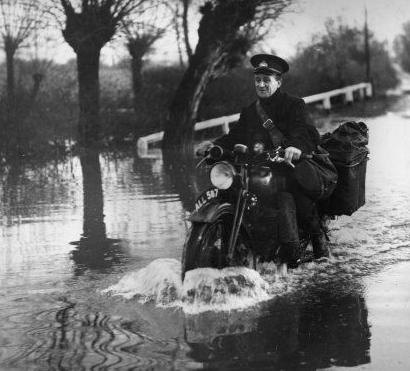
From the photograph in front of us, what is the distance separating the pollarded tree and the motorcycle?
49.4ft

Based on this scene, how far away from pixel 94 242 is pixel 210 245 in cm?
282

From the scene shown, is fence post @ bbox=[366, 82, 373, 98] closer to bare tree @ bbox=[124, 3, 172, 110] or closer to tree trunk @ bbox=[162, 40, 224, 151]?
bare tree @ bbox=[124, 3, 172, 110]

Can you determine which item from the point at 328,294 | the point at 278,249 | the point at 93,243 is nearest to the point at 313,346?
the point at 328,294

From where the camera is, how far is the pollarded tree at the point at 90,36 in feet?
68.8

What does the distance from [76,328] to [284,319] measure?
137 cm

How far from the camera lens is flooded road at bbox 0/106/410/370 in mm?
4801

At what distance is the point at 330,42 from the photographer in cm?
3338

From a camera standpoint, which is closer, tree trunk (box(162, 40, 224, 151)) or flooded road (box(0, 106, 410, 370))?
flooded road (box(0, 106, 410, 370))

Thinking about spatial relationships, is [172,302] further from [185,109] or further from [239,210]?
[185,109]

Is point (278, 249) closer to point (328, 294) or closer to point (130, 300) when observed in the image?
point (328, 294)

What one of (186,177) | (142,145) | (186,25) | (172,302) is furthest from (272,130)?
(186,25)

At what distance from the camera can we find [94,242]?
8.83 m

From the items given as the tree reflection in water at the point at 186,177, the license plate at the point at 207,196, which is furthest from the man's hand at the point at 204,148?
the tree reflection in water at the point at 186,177

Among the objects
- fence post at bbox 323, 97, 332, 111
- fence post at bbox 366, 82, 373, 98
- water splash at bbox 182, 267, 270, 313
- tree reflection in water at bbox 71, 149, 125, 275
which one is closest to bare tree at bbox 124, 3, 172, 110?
fence post at bbox 323, 97, 332, 111
